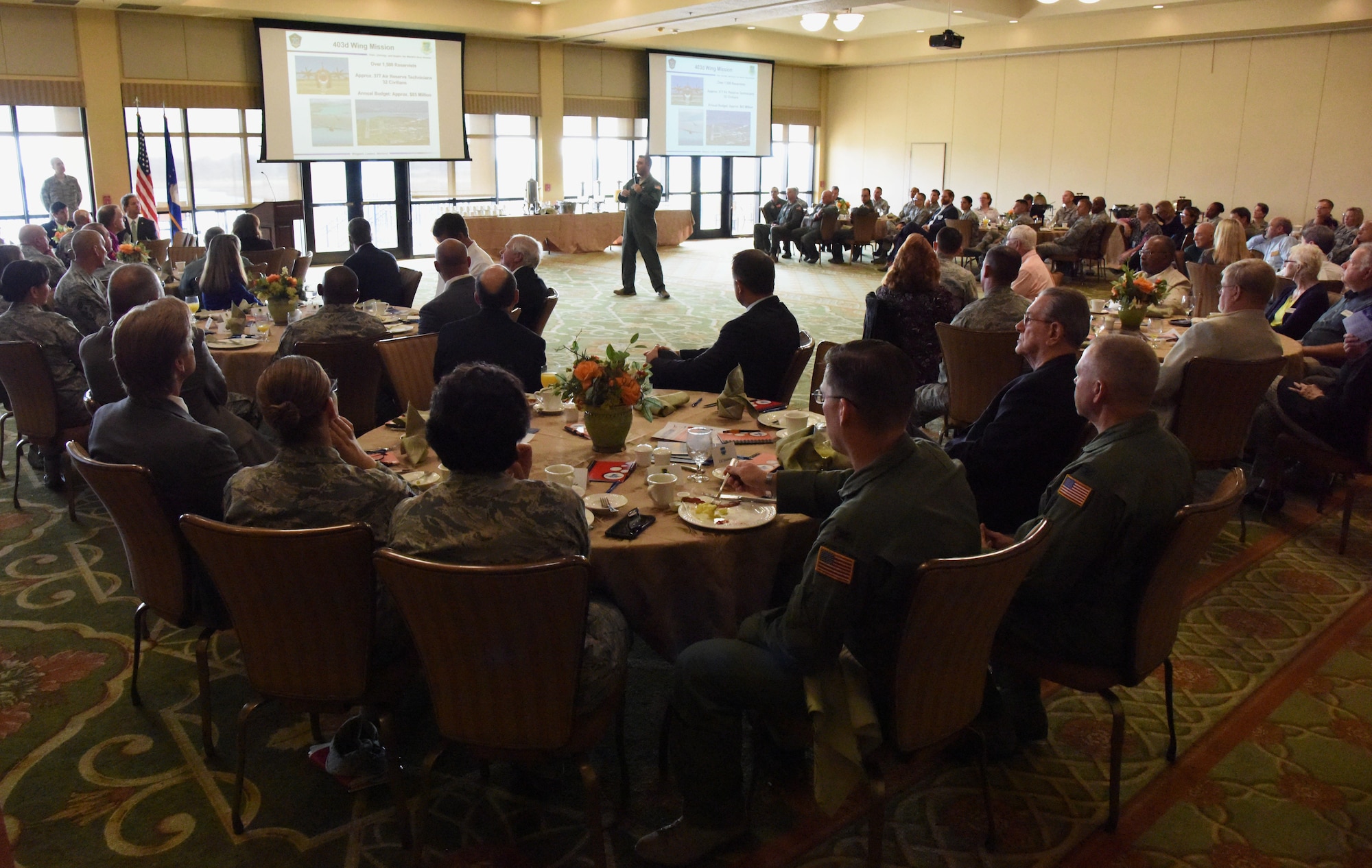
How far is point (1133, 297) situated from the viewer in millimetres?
5770

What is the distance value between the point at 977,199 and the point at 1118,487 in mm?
18187

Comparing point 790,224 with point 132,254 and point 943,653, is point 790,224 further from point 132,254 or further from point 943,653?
point 943,653

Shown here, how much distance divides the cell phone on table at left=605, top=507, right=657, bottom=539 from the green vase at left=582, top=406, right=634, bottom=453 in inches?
21.3

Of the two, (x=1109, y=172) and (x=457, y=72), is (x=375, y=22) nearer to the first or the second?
(x=457, y=72)

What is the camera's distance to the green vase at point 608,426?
3.31 metres

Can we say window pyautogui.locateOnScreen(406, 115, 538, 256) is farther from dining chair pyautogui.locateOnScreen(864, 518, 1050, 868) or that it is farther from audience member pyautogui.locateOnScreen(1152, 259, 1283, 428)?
dining chair pyautogui.locateOnScreen(864, 518, 1050, 868)

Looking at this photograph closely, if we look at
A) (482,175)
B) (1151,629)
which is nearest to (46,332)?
(1151,629)

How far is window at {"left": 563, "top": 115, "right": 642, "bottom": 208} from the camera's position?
1794 cm

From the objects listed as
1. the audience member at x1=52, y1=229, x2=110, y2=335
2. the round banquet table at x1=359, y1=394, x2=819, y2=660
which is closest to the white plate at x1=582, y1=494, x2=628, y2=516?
the round banquet table at x1=359, y1=394, x2=819, y2=660

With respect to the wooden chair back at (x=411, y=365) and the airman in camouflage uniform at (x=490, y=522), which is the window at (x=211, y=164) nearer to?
the wooden chair back at (x=411, y=365)

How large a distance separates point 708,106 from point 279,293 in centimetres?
1477

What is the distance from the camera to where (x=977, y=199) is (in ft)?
63.8

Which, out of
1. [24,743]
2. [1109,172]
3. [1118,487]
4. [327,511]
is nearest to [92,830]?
[24,743]

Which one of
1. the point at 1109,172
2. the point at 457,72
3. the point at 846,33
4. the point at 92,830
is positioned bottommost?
the point at 92,830
